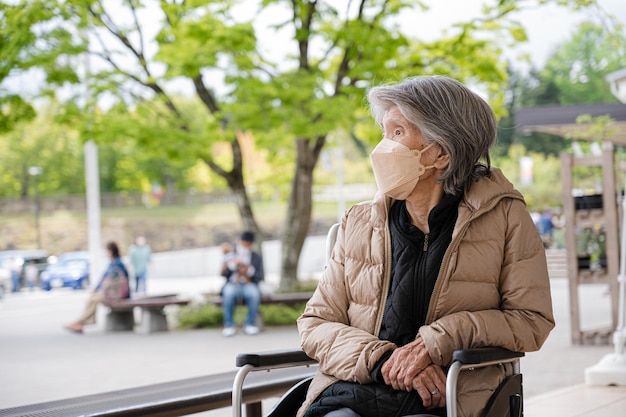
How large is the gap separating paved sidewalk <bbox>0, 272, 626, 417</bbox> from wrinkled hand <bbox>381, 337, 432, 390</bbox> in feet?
10.3

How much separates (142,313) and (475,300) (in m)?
9.94

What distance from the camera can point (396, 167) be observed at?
2346mm

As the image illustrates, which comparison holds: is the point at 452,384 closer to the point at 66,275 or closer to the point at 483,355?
the point at 483,355

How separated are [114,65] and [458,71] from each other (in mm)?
4611

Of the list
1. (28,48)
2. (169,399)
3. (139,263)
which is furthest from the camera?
(139,263)

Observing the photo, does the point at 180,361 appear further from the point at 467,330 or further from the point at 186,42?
the point at 467,330

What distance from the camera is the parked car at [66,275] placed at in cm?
2666

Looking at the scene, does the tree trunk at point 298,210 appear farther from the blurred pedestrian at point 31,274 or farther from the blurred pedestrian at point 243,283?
the blurred pedestrian at point 31,274

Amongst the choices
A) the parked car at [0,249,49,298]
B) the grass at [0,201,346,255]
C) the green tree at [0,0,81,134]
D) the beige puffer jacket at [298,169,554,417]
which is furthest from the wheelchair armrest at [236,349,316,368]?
the grass at [0,201,346,255]

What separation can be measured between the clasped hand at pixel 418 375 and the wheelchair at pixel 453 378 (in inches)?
2.2

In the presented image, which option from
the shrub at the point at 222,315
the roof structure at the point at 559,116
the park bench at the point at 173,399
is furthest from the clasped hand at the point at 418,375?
the shrub at the point at 222,315

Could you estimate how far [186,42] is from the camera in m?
11.2

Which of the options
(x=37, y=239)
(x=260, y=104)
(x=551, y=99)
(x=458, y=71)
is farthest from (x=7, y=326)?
(x=551, y=99)

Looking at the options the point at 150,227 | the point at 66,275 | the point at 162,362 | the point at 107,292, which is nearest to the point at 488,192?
the point at 162,362
